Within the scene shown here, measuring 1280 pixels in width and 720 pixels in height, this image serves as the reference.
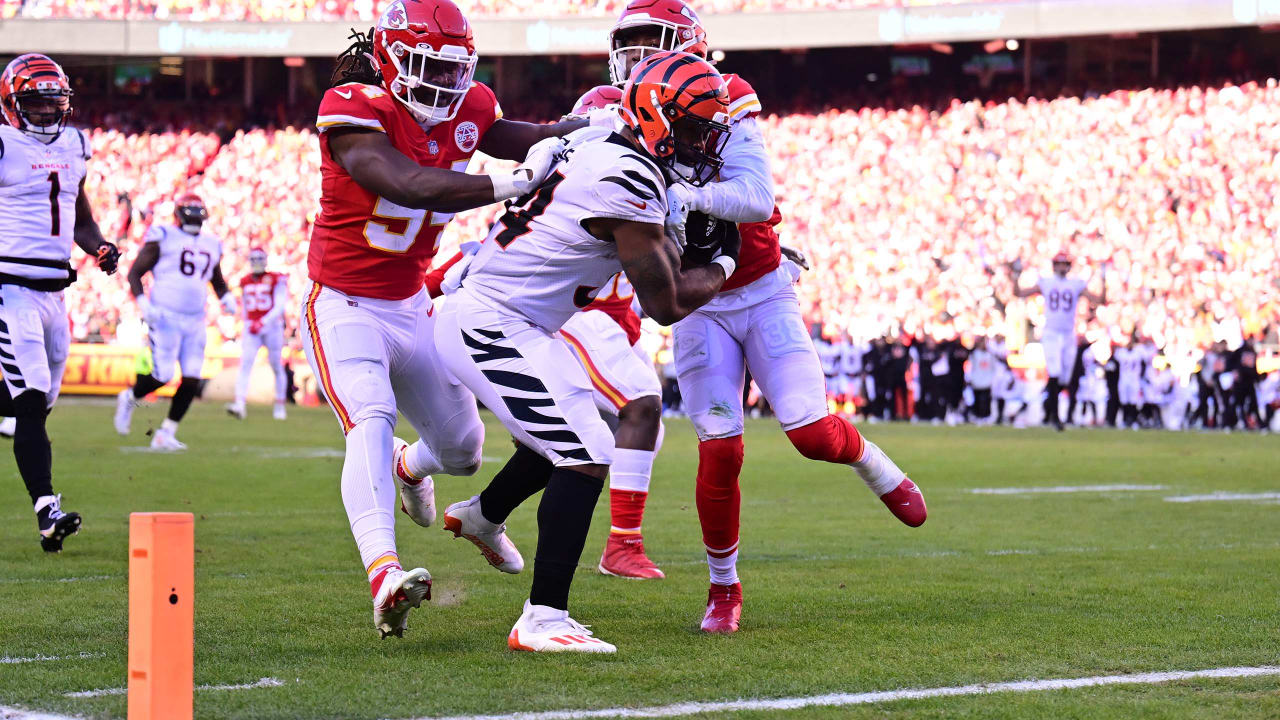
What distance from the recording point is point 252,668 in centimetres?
392

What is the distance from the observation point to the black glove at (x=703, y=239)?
15.0ft

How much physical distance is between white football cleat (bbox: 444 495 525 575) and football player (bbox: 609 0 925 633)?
82 cm

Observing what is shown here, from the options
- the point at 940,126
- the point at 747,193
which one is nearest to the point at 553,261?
the point at 747,193

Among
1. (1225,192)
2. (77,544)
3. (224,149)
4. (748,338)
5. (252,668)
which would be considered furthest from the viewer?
(224,149)

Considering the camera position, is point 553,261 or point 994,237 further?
point 994,237

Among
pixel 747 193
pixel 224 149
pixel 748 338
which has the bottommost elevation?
pixel 748 338

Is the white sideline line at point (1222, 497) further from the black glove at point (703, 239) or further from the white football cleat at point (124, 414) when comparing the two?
the white football cleat at point (124, 414)

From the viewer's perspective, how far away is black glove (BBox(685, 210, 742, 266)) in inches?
181

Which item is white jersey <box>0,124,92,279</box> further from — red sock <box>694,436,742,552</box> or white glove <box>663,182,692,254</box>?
white glove <box>663,182,692,254</box>

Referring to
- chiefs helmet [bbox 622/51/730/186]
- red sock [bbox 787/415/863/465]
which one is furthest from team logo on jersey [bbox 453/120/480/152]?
red sock [bbox 787/415/863/465]

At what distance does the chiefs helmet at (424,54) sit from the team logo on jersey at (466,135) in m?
0.17

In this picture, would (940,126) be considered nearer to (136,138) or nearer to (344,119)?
(136,138)

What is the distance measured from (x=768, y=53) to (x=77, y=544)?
88.4 ft

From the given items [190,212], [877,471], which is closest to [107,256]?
[877,471]
